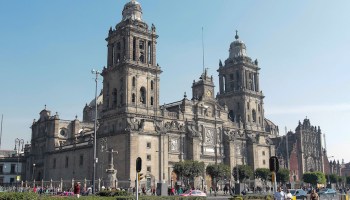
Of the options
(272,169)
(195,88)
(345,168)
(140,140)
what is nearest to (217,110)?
(195,88)

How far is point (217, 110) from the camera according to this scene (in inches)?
3514

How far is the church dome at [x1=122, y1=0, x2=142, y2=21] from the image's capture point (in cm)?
7988

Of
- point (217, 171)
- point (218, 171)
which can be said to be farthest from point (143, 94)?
point (218, 171)

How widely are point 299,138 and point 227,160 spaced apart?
41.9 meters

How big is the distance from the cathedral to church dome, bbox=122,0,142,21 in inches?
7.9

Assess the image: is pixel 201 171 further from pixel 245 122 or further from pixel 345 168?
pixel 345 168

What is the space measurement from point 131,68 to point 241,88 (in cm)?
3379

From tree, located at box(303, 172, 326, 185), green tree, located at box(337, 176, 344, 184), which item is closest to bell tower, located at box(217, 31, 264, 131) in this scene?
tree, located at box(303, 172, 326, 185)

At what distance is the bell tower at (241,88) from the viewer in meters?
98.4

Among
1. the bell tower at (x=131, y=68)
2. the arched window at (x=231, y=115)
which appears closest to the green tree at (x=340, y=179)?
the arched window at (x=231, y=115)

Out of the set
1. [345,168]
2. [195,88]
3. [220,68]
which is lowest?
[345,168]

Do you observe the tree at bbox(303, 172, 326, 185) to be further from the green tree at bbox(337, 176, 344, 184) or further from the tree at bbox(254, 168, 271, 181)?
the tree at bbox(254, 168, 271, 181)

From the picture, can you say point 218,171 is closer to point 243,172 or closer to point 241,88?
point 243,172

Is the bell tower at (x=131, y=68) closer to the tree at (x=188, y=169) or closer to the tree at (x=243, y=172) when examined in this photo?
the tree at (x=188, y=169)
